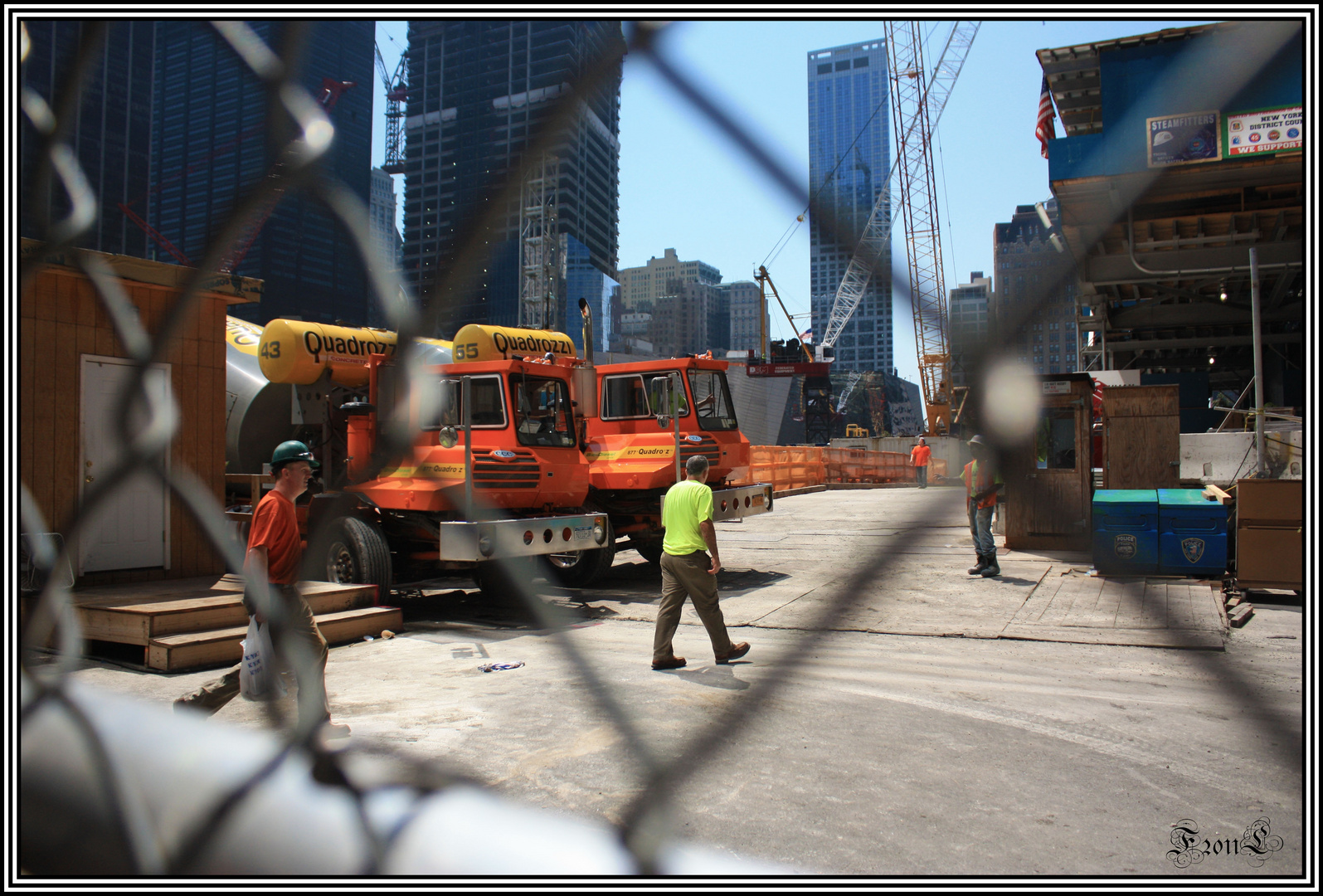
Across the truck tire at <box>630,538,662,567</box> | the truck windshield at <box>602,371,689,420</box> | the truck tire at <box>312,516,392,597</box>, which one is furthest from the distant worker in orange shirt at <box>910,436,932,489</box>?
the truck tire at <box>630,538,662,567</box>

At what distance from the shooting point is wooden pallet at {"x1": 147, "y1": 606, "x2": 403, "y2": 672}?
17.2 ft

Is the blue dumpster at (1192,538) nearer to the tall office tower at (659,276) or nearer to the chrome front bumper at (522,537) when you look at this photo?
the chrome front bumper at (522,537)

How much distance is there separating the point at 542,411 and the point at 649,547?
9.45 ft

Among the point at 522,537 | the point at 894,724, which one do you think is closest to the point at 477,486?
the point at 522,537

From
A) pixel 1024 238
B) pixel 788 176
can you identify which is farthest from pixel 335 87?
pixel 1024 238

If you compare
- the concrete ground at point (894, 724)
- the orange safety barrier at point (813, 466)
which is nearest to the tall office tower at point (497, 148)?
the concrete ground at point (894, 724)

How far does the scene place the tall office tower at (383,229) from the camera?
1.06 meters

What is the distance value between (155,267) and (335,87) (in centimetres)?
714

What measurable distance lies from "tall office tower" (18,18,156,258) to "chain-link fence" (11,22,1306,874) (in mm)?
23

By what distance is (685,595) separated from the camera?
5.44 meters

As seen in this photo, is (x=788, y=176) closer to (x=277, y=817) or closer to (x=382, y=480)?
(x=277, y=817)

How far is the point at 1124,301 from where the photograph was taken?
0.86 meters

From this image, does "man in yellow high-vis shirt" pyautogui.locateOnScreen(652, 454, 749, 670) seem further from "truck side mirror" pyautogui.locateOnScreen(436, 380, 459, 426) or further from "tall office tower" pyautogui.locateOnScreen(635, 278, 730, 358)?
"tall office tower" pyautogui.locateOnScreen(635, 278, 730, 358)

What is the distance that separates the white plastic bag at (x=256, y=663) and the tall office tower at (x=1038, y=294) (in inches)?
135
